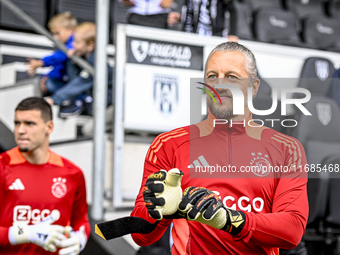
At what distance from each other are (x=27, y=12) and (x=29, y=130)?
3512 millimetres

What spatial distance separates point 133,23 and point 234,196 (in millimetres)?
2578

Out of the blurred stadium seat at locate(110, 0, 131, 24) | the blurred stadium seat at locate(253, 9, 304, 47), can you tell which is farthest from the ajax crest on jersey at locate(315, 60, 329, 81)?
the blurred stadium seat at locate(110, 0, 131, 24)

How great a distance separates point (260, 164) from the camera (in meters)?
1.50

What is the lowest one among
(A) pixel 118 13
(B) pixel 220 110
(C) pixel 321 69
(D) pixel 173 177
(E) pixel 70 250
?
(E) pixel 70 250

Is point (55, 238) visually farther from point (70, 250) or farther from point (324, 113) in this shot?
point (324, 113)

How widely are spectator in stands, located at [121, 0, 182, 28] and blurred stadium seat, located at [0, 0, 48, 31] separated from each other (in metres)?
2.45

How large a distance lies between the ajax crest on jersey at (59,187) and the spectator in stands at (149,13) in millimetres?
1555

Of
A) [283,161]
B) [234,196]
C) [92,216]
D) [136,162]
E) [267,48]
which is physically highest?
[267,48]

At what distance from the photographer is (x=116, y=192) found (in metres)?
3.20

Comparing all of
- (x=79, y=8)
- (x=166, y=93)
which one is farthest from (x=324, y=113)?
(x=79, y=8)

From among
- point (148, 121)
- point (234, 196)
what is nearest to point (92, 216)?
point (148, 121)

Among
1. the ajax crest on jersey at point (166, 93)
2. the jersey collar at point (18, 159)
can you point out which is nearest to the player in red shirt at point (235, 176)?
the jersey collar at point (18, 159)

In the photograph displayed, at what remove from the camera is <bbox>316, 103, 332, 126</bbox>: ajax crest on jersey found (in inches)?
131

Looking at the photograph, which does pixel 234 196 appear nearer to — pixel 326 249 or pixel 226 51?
pixel 226 51
